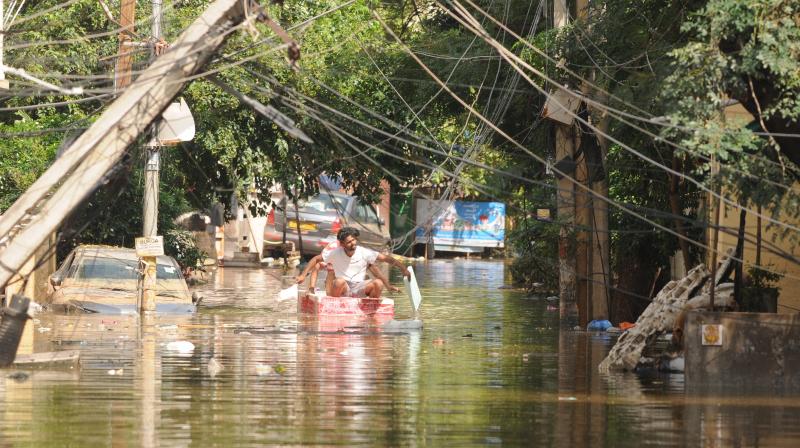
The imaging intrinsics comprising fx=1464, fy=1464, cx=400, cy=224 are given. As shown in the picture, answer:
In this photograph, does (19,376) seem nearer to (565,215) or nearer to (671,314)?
(671,314)

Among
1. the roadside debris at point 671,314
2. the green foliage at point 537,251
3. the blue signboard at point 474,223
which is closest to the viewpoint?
the roadside debris at point 671,314

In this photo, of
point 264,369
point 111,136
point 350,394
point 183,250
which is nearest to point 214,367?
point 264,369

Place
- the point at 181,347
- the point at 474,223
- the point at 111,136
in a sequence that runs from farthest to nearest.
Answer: the point at 474,223, the point at 181,347, the point at 111,136

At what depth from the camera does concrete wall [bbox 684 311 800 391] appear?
1376 centimetres

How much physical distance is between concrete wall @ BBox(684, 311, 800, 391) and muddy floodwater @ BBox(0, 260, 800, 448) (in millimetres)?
387

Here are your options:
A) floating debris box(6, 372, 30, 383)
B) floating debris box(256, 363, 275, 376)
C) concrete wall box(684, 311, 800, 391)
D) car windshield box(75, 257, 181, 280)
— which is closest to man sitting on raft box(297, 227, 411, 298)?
car windshield box(75, 257, 181, 280)

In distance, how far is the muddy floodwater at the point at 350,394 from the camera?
10.9 metres

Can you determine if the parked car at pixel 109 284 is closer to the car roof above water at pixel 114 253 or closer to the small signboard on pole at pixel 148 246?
the car roof above water at pixel 114 253

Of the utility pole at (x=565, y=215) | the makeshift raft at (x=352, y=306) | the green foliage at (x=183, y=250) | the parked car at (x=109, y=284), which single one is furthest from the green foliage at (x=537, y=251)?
the green foliage at (x=183, y=250)

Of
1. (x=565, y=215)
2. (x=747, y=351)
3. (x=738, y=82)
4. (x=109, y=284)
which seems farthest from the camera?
(x=109, y=284)

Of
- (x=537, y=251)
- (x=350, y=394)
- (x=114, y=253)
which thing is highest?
(x=537, y=251)

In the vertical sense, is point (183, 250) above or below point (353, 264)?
above

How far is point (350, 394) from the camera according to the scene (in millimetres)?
13148

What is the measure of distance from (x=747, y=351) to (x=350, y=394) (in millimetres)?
3806
